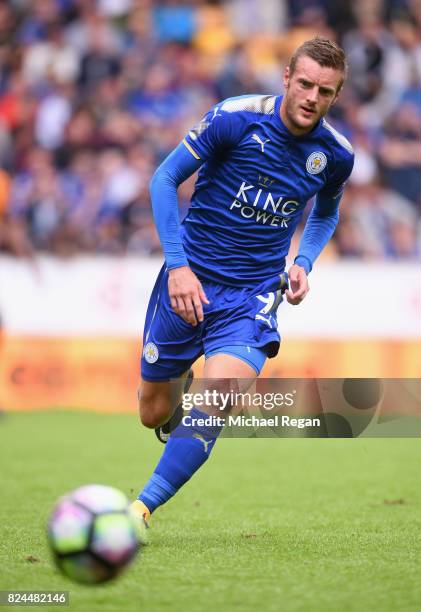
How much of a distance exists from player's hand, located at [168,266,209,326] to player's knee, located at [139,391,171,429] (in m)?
0.71

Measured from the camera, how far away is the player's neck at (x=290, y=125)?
561 centimetres

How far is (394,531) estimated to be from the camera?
19.1 ft

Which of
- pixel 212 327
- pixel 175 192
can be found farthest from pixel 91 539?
pixel 175 192

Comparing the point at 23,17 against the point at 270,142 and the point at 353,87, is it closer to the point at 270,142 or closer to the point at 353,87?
the point at 353,87

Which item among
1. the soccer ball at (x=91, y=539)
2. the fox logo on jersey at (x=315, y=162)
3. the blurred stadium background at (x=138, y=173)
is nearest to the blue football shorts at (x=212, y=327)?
the fox logo on jersey at (x=315, y=162)

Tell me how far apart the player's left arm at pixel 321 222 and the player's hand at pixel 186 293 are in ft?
1.67

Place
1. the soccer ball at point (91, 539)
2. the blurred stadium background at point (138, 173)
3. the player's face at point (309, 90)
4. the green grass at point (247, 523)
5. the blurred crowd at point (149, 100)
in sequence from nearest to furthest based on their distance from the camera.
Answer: the soccer ball at point (91, 539)
the green grass at point (247, 523)
the player's face at point (309, 90)
the blurred stadium background at point (138, 173)
the blurred crowd at point (149, 100)

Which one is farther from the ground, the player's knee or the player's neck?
the player's neck

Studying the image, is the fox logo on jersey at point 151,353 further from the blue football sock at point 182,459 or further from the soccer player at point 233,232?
the blue football sock at point 182,459

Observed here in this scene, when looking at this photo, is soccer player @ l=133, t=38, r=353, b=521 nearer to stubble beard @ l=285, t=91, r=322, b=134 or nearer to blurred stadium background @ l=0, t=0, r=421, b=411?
stubble beard @ l=285, t=91, r=322, b=134

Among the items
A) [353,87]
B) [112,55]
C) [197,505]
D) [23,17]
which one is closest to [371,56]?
[353,87]

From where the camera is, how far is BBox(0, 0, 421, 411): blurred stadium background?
12883 mm

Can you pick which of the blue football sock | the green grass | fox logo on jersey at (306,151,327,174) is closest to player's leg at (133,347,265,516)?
the blue football sock

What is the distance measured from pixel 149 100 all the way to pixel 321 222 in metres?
10.4
